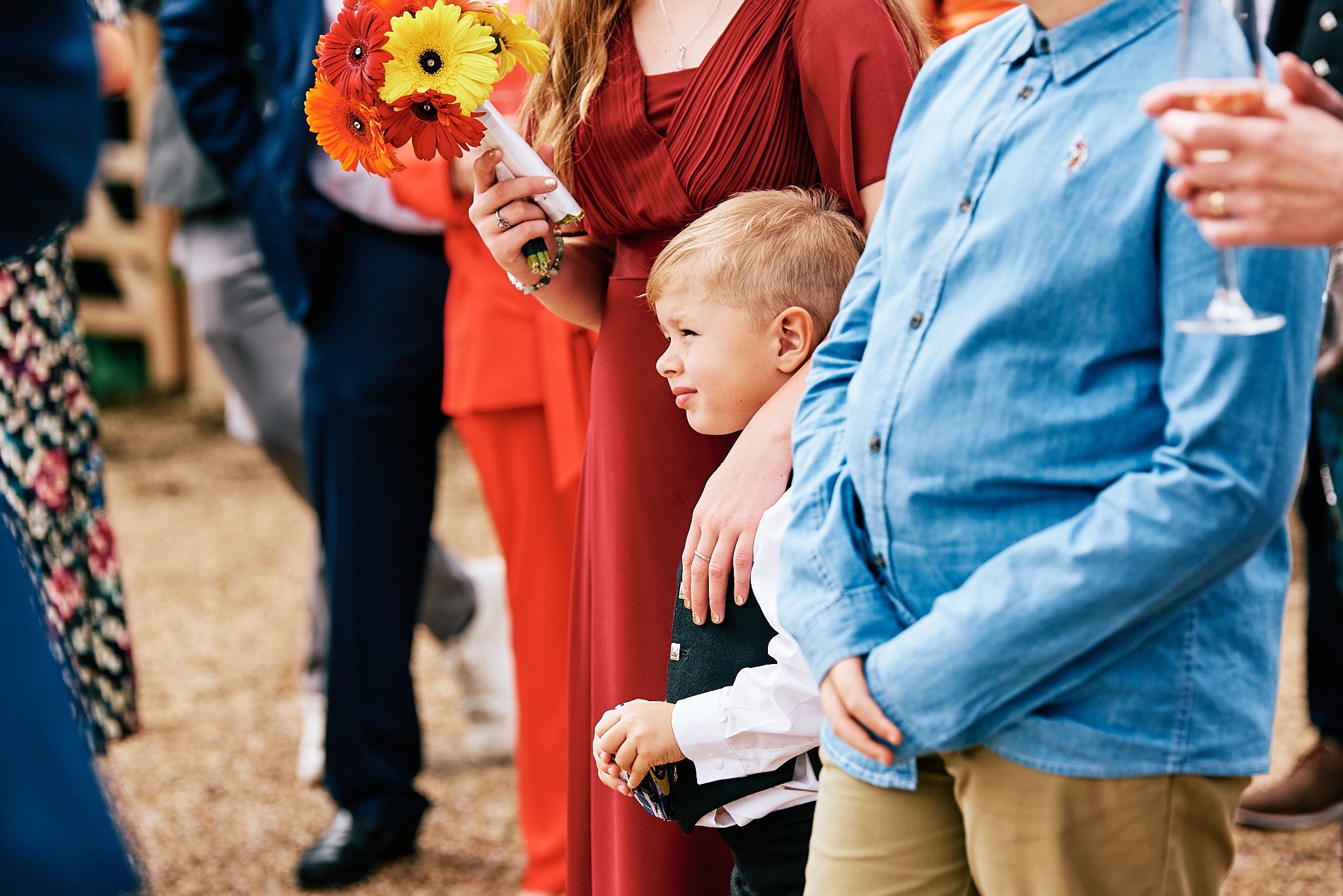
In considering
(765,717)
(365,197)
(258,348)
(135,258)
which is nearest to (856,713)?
(765,717)

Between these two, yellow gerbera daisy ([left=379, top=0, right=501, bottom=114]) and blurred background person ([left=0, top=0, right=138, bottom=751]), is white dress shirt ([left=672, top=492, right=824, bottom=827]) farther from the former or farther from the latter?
blurred background person ([left=0, top=0, right=138, bottom=751])

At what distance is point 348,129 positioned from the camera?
187cm

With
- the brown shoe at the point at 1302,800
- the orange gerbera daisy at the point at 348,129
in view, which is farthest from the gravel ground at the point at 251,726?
the orange gerbera daisy at the point at 348,129

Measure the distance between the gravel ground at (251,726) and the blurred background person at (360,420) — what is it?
22 cm

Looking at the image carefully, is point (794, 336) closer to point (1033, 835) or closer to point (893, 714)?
point (893, 714)

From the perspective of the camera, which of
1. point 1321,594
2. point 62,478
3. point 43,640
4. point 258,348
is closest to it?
point 43,640

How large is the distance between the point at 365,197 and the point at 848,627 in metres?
2.14

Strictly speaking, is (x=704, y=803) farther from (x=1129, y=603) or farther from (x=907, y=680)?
(x=1129, y=603)

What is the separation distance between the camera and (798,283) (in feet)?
6.18

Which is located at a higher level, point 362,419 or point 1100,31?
point 1100,31

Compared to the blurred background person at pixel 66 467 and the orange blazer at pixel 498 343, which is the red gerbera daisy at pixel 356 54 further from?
the blurred background person at pixel 66 467

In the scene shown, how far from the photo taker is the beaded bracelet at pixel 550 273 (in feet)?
6.95

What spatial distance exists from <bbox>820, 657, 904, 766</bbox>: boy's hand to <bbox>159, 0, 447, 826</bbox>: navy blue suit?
2.03 meters

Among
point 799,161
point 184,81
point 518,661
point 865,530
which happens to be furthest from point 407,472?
point 865,530
